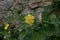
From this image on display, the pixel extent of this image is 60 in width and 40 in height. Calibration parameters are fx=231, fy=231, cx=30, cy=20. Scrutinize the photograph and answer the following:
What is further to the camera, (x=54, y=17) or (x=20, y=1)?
(x=20, y=1)

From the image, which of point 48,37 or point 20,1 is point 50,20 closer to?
point 48,37

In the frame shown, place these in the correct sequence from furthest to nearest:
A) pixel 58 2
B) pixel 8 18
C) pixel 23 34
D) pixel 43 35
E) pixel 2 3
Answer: pixel 2 3
pixel 8 18
pixel 58 2
pixel 23 34
pixel 43 35

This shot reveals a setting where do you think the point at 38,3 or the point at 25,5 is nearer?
the point at 38,3

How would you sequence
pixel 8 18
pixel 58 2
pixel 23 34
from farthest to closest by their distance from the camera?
1. pixel 8 18
2. pixel 58 2
3. pixel 23 34

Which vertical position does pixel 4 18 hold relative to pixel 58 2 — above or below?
below

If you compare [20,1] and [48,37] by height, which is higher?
[20,1]

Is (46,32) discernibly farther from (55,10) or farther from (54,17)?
(55,10)

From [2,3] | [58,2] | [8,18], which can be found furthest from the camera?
[2,3]

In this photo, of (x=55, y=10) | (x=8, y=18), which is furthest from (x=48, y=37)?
(x=8, y=18)

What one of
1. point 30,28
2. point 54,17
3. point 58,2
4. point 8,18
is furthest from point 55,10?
point 8,18
